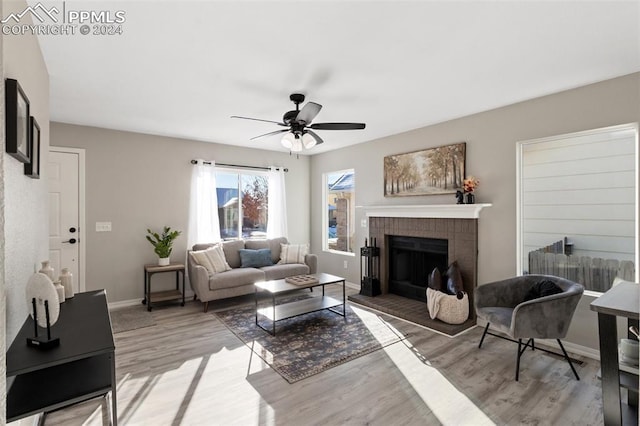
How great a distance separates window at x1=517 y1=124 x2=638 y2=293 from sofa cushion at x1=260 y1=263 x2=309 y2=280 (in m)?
3.06

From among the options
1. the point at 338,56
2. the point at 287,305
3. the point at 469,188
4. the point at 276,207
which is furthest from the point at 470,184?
the point at 276,207

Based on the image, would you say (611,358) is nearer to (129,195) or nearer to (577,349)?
(577,349)

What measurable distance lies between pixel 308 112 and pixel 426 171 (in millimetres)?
2223

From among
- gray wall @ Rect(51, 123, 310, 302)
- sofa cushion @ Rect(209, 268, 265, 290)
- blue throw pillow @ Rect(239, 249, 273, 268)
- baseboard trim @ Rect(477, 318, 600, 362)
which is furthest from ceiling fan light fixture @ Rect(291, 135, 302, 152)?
baseboard trim @ Rect(477, 318, 600, 362)

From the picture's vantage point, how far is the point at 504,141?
3.57m

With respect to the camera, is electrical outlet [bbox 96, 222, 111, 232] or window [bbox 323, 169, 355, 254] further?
window [bbox 323, 169, 355, 254]

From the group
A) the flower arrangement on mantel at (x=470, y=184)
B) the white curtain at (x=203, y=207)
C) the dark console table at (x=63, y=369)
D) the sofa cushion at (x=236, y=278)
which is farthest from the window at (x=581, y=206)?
the white curtain at (x=203, y=207)

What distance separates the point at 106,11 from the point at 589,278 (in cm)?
449

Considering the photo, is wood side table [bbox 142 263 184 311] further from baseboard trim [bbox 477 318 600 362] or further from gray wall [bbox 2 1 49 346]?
baseboard trim [bbox 477 318 600 362]

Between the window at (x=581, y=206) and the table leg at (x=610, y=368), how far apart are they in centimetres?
163

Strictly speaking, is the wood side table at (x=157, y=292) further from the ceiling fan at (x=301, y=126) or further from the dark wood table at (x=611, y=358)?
the dark wood table at (x=611, y=358)

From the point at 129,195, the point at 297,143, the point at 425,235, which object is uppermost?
the point at 297,143

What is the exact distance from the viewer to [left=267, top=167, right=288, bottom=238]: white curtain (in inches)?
237

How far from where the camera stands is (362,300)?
15.1ft
